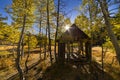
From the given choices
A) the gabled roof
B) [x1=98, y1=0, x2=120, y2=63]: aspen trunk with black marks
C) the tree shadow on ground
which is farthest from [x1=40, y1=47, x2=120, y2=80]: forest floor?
[x1=98, y1=0, x2=120, y2=63]: aspen trunk with black marks

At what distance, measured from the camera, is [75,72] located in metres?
19.0

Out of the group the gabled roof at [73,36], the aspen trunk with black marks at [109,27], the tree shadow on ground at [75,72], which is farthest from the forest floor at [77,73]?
the aspen trunk with black marks at [109,27]

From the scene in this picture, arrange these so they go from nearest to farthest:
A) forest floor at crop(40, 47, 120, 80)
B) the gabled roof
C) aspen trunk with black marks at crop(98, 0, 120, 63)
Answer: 1. aspen trunk with black marks at crop(98, 0, 120, 63)
2. forest floor at crop(40, 47, 120, 80)
3. the gabled roof

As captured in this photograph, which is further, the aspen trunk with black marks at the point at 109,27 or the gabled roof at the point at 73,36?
the gabled roof at the point at 73,36

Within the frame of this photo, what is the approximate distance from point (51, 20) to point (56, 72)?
7.82 metres

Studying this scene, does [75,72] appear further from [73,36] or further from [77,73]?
[73,36]

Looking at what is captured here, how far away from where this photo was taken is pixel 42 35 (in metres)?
33.0

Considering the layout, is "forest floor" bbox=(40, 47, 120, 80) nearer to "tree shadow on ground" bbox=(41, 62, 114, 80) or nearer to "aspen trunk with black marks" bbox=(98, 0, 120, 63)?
"tree shadow on ground" bbox=(41, 62, 114, 80)

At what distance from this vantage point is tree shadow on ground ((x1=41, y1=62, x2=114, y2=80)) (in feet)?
58.7

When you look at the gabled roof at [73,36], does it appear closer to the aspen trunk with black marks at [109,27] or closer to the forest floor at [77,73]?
the forest floor at [77,73]

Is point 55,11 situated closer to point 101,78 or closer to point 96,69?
point 96,69

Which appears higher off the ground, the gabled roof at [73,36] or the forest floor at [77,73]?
the gabled roof at [73,36]

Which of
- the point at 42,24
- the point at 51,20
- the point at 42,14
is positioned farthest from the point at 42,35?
the point at 51,20

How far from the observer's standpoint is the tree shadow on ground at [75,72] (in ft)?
58.7
